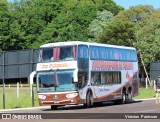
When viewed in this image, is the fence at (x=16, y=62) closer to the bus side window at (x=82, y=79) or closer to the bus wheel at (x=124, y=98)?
the bus side window at (x=82, y=79)

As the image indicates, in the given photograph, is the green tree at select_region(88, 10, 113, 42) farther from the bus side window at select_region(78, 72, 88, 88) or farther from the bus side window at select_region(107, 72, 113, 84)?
the bus side window at select_region(78, 72, 88, 88)

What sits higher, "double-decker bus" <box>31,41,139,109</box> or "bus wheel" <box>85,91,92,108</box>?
"double-decker bus" <box>31,41,139,109</box>

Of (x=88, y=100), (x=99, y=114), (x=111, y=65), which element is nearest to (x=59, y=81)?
(x=88, y=100)

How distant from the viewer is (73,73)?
1189 inches

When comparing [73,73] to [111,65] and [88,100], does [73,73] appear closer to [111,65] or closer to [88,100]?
[88,100]

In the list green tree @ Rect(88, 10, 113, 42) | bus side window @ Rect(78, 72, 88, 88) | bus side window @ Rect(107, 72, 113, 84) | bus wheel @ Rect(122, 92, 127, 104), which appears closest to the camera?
bus side window @ Rect(78, 72, 88, 88)

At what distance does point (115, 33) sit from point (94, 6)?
99.3 feet

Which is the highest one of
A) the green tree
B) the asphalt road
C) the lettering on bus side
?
the green tree

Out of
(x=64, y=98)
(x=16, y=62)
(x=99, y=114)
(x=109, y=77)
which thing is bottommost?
(x=99, y=114)

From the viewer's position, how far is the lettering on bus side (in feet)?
109

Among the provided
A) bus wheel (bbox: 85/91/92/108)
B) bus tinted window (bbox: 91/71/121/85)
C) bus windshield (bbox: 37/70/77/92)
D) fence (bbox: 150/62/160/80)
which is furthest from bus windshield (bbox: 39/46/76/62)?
fence (bbox: 150/62/160/80)

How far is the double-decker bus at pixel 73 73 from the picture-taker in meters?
30.2

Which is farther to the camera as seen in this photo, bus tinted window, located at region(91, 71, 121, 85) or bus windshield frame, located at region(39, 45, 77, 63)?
bus tinted window, located at region(91, 71, 121, 85)

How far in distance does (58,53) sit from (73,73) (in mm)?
1712
